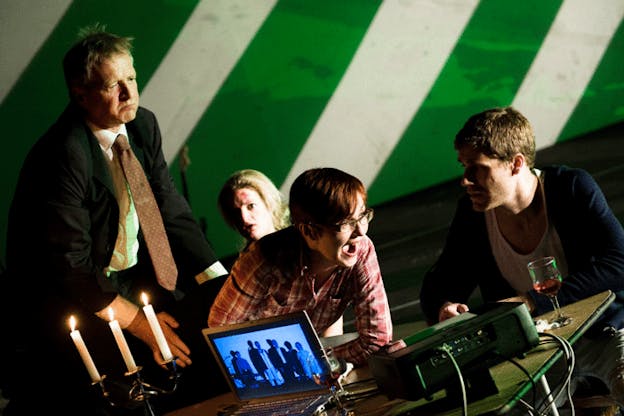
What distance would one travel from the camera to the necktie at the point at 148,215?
3.14m

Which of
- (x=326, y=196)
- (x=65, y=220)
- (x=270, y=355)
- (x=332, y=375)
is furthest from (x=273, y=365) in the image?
(x=65, y=220)

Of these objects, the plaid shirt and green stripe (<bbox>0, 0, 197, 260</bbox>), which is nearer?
the plaid shirt

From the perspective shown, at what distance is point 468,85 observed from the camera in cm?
718

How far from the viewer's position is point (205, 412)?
98.2 inches

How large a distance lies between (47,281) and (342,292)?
1103 mm

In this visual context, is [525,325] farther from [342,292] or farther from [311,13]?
[311,13]

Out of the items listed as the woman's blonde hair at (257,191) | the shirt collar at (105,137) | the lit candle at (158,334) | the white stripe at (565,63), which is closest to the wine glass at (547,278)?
the lit candle at (158,334)

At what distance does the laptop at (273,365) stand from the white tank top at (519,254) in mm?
861

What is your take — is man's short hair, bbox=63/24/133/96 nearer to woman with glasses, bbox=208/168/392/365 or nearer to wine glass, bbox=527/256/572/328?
woman with glasses, bbox=208/168/392/365

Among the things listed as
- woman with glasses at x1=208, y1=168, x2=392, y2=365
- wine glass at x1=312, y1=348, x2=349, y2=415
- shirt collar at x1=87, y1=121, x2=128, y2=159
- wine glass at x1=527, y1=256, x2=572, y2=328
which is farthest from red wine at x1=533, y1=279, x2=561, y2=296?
shirt collar at x1=87, y1=121, x2=128, y2=159

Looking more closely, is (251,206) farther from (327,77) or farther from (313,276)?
(327,77)

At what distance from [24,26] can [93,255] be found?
3.92 metres

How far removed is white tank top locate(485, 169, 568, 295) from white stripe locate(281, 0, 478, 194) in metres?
4.19

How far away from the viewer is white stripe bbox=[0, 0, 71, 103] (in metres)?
6.49
